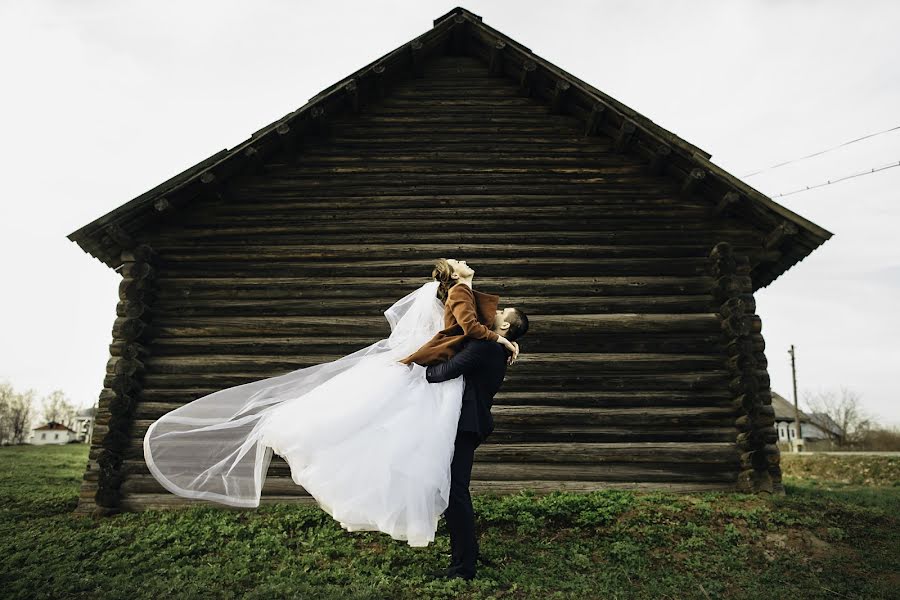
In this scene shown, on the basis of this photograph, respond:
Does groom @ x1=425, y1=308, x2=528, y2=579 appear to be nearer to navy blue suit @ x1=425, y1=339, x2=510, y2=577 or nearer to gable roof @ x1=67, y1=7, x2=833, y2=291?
navy blue suit @ x1=425, y1=339, x2=510, y2=577

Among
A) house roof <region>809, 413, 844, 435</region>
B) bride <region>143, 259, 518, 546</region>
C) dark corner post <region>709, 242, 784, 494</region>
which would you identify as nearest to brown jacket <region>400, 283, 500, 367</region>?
bride <region>143, 259, 518, 546</region>

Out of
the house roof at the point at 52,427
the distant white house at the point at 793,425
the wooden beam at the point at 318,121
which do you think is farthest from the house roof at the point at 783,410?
the house roof at the point at 52,427

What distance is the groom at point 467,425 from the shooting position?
4.44 m

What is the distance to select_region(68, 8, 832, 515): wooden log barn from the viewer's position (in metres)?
7.52

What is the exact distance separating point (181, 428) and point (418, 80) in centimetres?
716

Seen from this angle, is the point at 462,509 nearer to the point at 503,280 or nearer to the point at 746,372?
the point at 503,280

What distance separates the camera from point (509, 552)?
5.56 m

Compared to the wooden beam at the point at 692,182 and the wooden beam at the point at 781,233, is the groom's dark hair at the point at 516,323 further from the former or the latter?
the wooden beam at the point at 781,233

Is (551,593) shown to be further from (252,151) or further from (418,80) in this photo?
(418,80)

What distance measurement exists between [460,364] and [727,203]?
553 cm

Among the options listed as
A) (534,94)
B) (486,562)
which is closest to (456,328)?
(486,562)

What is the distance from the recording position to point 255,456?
176 inches

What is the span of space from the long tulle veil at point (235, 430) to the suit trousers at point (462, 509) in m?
0.78

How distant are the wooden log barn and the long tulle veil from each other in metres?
3.05
